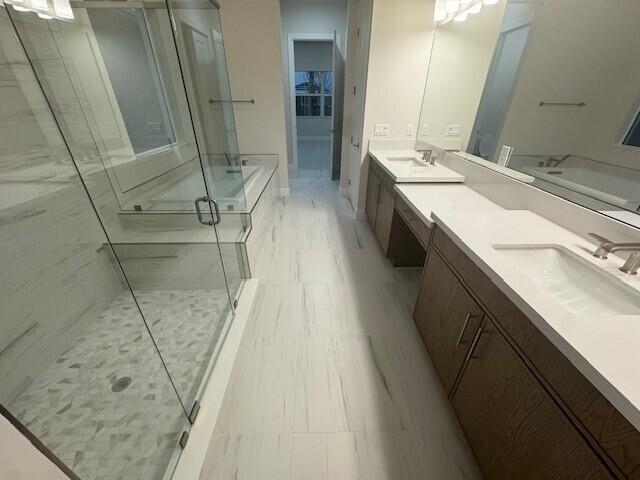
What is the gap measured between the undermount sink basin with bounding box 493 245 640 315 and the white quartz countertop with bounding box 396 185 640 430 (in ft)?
0.08

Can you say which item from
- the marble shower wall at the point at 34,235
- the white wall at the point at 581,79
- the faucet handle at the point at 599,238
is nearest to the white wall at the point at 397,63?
the white wall at the point at 581,79

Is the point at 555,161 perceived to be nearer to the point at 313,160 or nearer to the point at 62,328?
the point at 62,328

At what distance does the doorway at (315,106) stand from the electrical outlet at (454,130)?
2.16m

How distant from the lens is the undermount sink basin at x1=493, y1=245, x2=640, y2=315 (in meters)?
0.90

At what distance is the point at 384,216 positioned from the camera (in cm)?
246

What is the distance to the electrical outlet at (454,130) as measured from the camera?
2291 millimetres

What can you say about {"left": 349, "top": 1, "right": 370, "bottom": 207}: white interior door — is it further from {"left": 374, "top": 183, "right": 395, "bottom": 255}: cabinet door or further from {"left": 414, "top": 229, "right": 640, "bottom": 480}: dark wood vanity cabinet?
{"left": 414, "top": 229, "right": 640, "bottom": 480}: dark wood vanity cabinet

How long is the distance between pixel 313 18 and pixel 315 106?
12.7 ft

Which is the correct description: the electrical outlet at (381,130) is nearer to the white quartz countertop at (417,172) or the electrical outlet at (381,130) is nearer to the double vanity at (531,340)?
the white quartz countertop at (417,172)

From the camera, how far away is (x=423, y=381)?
1485mm

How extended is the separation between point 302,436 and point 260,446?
0.64ft

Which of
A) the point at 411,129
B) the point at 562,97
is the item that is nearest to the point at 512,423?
the point at 562,97

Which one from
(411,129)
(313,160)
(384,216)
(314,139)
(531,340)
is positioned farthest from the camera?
(314,139)

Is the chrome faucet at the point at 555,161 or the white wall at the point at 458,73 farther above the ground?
the white wall at the point at 458,73
